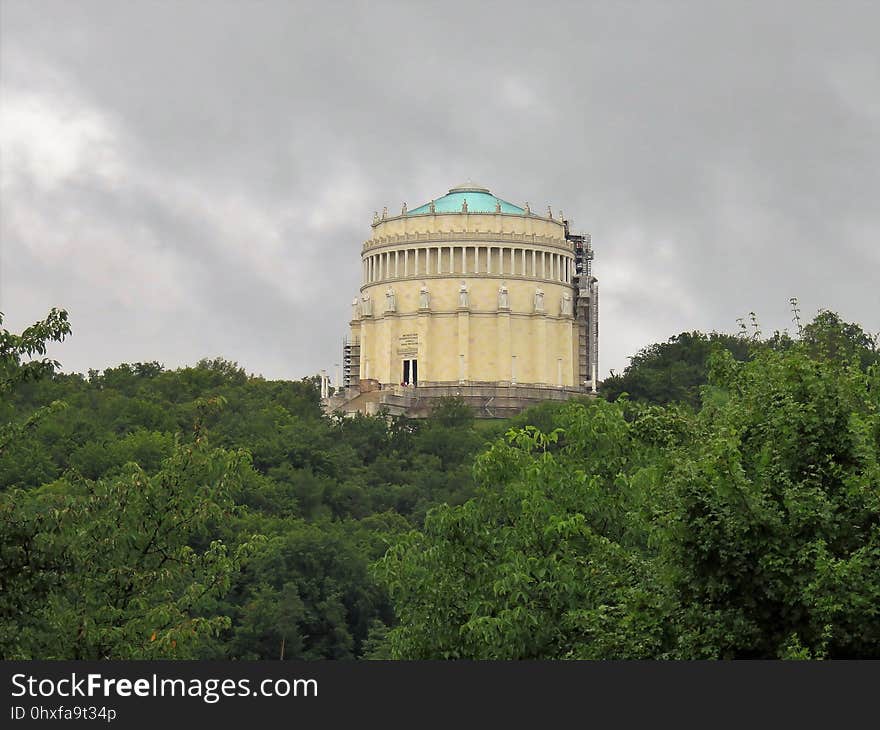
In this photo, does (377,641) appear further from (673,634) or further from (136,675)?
(136,675)

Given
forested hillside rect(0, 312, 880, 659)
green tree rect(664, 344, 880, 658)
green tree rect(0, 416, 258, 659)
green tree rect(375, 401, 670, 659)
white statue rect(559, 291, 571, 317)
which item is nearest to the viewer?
green tree rect(664, 344, 880, 658)

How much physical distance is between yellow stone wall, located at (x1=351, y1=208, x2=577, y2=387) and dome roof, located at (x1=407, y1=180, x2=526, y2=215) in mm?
1218

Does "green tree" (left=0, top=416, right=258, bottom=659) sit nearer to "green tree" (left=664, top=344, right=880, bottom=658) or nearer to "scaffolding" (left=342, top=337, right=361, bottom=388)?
"green tree" (left=664, top=344, right=880, bottom=658)

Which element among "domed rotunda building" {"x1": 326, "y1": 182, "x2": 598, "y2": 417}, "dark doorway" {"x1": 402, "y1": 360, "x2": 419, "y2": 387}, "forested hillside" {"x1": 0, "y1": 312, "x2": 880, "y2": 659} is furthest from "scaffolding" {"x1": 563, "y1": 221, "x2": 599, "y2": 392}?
"forested hillside" {"x1": 0, "y1": 312, "x2": 880, "y2": 659}

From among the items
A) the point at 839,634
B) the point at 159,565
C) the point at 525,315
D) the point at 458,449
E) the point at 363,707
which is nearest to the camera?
the point at 363,707

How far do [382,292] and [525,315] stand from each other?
9.44 metres

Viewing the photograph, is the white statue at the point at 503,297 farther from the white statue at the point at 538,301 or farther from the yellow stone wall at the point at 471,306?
the white statue at the point at 538,301

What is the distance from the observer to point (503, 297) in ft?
427

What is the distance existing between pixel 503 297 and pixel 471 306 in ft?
7.13

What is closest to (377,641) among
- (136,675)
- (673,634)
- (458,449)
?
(458,449)

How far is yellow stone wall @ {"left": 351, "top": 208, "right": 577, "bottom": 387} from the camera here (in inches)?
5123

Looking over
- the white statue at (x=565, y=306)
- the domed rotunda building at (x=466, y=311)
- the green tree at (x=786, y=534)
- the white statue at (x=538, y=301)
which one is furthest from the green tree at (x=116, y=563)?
the white statue at (x=565, y=306)

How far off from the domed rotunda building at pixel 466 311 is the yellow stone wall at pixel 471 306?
2.5 inches

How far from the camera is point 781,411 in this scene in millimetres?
31578
